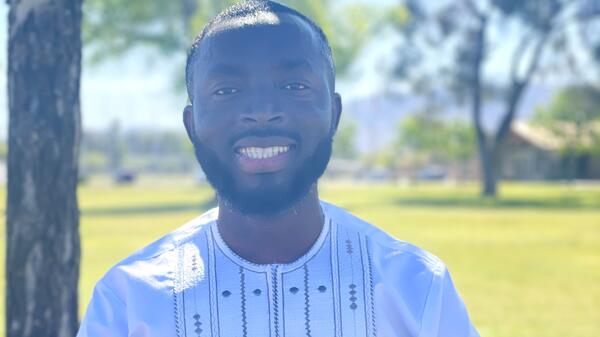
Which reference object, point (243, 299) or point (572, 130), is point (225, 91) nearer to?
point (243, 299)

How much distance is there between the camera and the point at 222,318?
206 centimetres

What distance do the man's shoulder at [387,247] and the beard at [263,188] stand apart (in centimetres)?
17

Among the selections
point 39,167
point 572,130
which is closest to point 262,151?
point 39,167

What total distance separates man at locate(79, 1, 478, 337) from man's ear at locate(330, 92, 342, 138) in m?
Answer: 0.09

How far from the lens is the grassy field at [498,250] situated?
916cm

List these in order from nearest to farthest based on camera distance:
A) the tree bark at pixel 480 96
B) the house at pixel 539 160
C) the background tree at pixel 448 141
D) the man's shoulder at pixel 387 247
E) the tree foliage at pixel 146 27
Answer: the man's shoulder at pixel 387 247, the tree foliage at pixel 146 27, the tree bark at pixel 480 96, the house at pixel 539 160, the background tree at pixel 448 141

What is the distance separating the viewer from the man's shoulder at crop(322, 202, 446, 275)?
6.95 ft

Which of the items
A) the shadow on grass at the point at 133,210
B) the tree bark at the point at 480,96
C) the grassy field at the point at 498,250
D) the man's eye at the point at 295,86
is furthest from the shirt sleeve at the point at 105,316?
the tree bark at the point at 480,96

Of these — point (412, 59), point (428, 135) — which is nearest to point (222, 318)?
point (412, 59)

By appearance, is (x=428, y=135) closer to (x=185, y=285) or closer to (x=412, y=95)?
(x=412, y=95)

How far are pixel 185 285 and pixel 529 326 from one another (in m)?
7.02

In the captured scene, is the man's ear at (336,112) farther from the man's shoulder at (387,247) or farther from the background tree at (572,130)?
the background tree at (572,130)

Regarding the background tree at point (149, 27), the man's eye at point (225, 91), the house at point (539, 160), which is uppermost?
the background tree at point (149, 27)

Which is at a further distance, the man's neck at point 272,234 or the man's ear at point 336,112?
the man's ear at point 336,112
